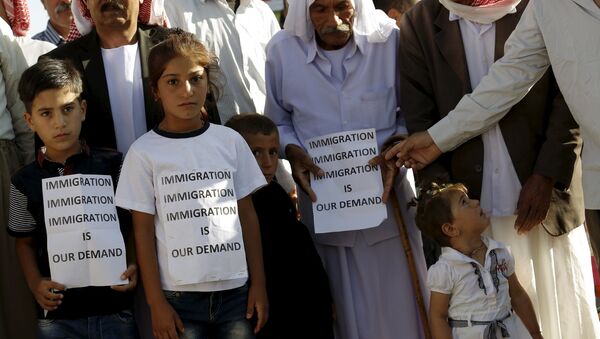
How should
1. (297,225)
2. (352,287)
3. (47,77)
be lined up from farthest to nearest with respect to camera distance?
(352,287)
(297,225)
(47,77)

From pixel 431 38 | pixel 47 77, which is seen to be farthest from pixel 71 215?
pixel 431 38

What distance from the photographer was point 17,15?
6562 mm

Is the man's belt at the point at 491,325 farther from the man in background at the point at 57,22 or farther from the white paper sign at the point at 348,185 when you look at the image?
the man in background at the point at 57,22

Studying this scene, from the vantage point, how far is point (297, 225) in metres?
5.56

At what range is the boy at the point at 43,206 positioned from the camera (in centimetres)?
501

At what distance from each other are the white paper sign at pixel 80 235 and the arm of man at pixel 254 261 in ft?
2.03

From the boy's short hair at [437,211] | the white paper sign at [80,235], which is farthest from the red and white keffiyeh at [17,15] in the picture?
the boy's short hair at [437,211]

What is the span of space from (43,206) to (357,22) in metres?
2.10

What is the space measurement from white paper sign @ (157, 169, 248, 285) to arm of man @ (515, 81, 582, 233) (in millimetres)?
1541

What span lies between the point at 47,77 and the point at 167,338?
1.48m

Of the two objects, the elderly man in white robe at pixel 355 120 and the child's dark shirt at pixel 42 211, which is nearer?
the child's dark shirt at pixel 42 211

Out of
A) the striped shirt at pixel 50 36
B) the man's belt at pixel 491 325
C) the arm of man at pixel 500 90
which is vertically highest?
the striped shirt at pixel 50 36

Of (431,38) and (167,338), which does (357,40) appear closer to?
(431,38)

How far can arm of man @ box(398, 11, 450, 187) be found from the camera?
18.2 ft
